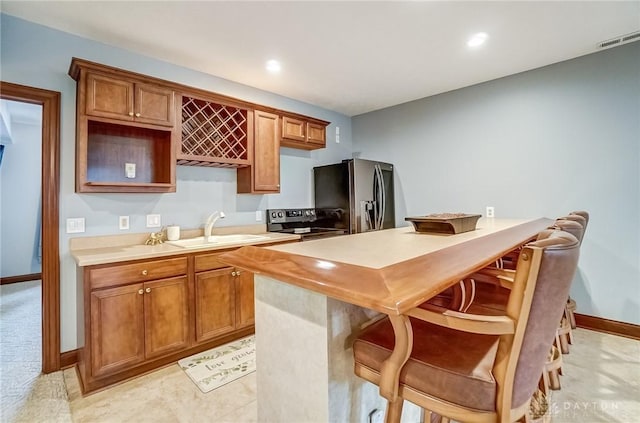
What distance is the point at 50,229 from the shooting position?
223 cm

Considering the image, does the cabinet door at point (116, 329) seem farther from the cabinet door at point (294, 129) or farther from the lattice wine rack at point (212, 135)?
the cabinet door at point (294, 129)

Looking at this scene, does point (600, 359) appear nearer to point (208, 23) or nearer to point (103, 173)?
point (208, 23)

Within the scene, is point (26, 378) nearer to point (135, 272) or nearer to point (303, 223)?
point (135, 272)

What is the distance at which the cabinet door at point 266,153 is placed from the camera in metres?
3.21

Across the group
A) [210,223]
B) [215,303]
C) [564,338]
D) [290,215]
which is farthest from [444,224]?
[290,215]

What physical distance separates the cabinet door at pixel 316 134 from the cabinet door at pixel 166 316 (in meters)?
2.24

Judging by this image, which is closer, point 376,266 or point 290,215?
point 376,266

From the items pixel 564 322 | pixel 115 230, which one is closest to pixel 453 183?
pixel 564 322

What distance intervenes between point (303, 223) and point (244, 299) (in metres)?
1.52

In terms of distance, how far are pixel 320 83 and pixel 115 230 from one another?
2.56 meters

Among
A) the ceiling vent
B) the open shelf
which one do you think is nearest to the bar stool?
the open shelf

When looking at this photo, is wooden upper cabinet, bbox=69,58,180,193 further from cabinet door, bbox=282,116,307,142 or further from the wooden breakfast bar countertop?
the wooden breakfast bar countertop

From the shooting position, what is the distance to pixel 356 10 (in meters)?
2.12

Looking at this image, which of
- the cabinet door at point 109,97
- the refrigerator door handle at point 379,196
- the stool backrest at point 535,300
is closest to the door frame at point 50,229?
the cabinet door at point 109,97
